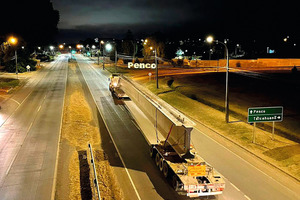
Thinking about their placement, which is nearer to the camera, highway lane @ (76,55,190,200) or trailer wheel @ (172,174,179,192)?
trailer wheel @ (172,174,179,192)

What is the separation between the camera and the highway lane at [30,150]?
529 inches

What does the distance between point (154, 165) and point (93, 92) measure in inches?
1067

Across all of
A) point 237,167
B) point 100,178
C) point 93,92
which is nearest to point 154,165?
point 100,178

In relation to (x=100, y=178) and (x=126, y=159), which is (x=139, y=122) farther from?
(x=100, y=178)

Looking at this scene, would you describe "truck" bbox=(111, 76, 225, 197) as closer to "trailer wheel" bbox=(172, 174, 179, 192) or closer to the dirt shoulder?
"trailer wheel" bbox=(172, 174, 179, 192)

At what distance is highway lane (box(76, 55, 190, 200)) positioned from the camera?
12992 mm

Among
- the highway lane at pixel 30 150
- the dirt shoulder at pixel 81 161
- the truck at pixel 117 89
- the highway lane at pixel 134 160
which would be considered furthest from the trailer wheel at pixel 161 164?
the truck at pixel 117 89

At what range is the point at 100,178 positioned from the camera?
1409cm

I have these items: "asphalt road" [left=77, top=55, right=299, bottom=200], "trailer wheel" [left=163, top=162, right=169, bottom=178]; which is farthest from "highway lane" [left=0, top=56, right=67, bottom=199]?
"trailer wheel" [left=163, top=162, right=169, bottom=178]

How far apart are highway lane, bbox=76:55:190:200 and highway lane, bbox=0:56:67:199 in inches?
162

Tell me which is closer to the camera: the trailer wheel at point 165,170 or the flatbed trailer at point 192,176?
the flatbed trailer at point 192,176

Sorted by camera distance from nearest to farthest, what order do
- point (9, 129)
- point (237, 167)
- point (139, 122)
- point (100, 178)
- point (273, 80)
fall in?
point (100, 178), point (237, 167), point (9, 129), point (139, 122), point (273, 80)

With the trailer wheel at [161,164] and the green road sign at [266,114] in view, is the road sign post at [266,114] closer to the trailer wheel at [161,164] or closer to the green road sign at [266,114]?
the green road sign at [266,114]

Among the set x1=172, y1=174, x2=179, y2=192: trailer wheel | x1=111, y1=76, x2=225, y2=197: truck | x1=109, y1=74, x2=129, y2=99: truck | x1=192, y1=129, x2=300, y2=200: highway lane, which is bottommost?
x1=192, y1=129, x2=300, y2=200: highway lane
